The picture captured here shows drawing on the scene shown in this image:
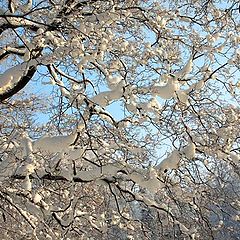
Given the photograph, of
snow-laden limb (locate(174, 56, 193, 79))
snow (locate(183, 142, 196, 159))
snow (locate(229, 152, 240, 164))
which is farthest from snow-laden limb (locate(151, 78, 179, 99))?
snow (locate(229, 152, 240, 164))

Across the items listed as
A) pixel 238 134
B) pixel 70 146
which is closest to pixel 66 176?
pixel 70 146

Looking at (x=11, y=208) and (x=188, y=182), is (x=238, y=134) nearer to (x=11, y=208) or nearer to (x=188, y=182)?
(x=188, y=182)

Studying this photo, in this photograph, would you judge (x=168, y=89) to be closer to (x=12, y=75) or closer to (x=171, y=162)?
(x=171, y=162)

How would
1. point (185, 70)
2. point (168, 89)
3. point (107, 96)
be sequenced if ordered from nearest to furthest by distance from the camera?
1. point (168, 89)
2. point (185, 70)
3. point (107, 96)

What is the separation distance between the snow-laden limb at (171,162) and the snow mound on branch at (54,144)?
1072 millimetres

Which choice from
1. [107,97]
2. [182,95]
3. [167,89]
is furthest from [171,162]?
[107,97]

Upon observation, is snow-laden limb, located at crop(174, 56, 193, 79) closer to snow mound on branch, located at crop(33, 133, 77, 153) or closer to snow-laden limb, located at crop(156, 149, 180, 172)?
snow-laden limb, located at crop(156, 149, 180, 172)

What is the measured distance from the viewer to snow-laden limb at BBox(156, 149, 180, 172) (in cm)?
481

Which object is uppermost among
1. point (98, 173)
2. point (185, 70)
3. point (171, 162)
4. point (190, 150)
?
point (185, 70)

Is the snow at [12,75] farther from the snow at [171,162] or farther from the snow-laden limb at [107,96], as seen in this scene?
the snow at [171,162]

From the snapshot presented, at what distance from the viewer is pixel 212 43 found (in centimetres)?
497

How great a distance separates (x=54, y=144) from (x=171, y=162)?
1.36 metres

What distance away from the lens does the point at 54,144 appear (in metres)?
4.91

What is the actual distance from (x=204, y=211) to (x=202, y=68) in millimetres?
1990
